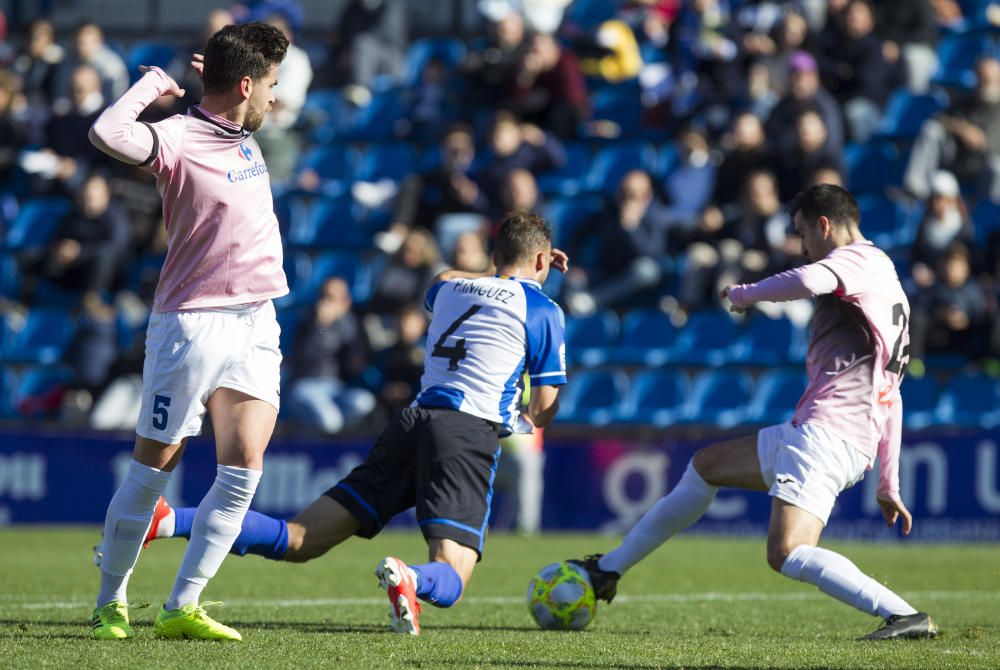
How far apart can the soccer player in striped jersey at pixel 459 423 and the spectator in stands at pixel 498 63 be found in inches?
397

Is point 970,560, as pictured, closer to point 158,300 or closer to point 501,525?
point 501,525

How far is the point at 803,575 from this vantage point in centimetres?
586

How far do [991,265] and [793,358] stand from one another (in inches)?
78.0

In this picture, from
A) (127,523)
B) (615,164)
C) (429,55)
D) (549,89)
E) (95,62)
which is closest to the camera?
(127,523)

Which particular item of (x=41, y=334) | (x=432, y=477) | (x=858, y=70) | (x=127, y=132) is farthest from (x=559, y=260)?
(x=41, y=334)

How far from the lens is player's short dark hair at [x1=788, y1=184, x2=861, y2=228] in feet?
20.4

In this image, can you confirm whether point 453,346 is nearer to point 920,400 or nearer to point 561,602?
point 561,602

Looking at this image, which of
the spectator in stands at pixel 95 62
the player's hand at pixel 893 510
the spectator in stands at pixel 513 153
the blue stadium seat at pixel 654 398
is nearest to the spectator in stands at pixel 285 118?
the spectator in stands at pixel 95 62

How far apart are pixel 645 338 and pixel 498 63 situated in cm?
409

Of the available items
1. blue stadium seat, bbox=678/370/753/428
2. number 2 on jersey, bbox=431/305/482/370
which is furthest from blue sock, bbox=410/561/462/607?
blue stadium seat, bbox=678/370/753/428

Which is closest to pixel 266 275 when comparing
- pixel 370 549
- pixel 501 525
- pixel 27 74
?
pixel 370 549

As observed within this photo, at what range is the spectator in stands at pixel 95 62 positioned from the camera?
690 inches

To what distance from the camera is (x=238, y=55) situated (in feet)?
17.5

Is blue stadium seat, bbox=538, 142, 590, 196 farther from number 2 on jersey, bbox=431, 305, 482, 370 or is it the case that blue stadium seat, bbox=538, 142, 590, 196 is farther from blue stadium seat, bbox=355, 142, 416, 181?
number 2 on jersey, bbox=431, 305, 482, 370
